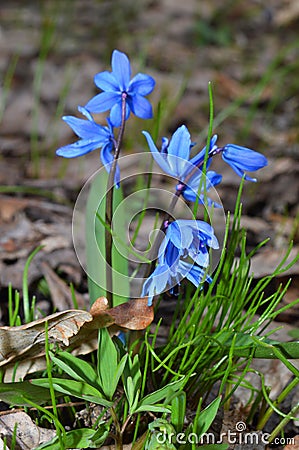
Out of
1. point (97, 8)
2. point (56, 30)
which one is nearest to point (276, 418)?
point (56, 30)

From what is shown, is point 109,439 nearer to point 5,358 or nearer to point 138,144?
point 5,358

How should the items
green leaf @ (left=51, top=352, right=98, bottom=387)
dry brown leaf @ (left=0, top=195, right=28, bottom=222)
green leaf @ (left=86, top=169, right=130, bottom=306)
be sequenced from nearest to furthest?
green leaf @ (left=51, top=352, right=98, bottom=387) < green leaf @ (left=86, top=169, right=130, bottom=306) < dry brown leaf @ (left=0, top=195, right=28, bottom=222)

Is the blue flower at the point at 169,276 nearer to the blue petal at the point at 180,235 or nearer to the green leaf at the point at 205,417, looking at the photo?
the blue petal at the point at 180,235

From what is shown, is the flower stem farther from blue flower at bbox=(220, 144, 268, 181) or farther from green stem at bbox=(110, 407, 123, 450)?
green stem at bbox=(110, 407, 123, 450)

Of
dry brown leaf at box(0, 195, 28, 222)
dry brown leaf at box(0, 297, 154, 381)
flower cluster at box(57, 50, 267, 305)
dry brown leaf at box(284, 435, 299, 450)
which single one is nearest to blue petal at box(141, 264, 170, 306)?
flower cluster at box(57, 50, 267, 305)

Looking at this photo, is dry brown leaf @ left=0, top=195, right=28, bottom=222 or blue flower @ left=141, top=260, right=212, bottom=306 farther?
dry brown leaf @ left=0, top=195, right=28, bottom=222

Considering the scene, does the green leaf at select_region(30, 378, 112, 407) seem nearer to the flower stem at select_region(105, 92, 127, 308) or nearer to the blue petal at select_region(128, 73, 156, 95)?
the flower stem at select_region(105, 92, 127, 308)

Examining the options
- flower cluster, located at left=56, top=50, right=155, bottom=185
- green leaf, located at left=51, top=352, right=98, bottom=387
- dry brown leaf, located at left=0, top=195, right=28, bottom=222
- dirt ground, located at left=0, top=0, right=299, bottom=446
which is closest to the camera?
green leaf, located at left=51, top=352, right=98, bottom=387

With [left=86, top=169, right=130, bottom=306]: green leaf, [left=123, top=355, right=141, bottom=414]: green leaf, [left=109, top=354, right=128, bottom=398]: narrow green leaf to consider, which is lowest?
[left=123, top=355, right=141, bottom=414]: green leaf

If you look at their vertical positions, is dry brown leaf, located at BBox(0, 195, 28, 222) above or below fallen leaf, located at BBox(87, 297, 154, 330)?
above
